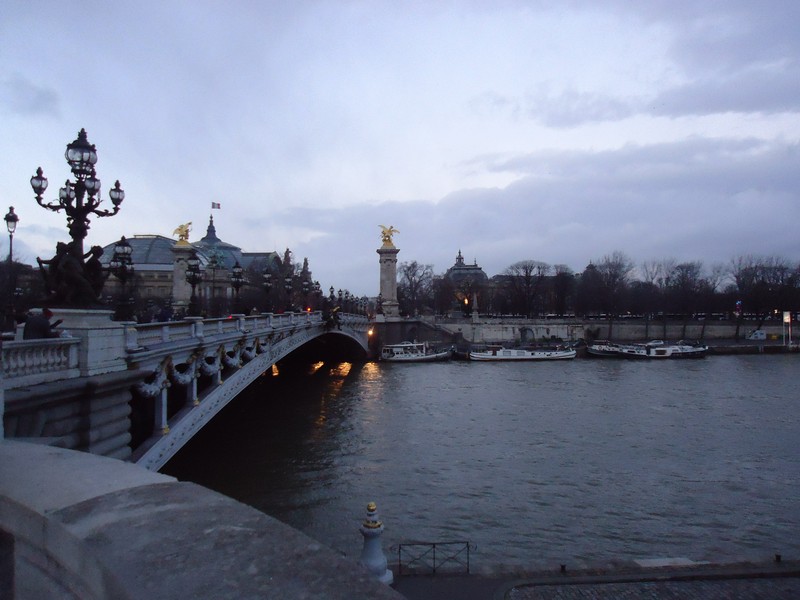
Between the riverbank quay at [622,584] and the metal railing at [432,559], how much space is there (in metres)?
0.36

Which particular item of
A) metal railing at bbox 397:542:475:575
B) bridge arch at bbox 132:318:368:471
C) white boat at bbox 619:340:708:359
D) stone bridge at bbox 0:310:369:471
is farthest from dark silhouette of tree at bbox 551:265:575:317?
metal railing at bbox 397:542:475:575

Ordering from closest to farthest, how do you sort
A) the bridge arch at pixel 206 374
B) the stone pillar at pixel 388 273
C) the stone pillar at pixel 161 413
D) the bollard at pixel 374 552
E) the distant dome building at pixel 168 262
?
the bollard at pixel 374 552 → the bridge arch at pixel 206 374 → the stone pillar at pixel 161 413 → the stone pillar at pixel 388 273 → the distant dome building at pixel 168 262

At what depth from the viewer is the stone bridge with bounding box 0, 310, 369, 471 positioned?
7141mm

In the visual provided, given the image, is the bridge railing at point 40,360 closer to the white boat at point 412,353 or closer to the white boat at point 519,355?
the white boat at point 412,353

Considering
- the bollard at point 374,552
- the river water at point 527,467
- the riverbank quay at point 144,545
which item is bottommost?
the river water at point 527,467

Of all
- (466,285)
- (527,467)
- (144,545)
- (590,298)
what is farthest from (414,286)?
(144,545)

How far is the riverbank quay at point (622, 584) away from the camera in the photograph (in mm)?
8562

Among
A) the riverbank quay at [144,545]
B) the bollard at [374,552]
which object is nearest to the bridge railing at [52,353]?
the riverbank quay at [144,545]

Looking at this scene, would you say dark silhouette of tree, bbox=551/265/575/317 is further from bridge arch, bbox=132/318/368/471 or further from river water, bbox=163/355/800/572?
bridge arch, bbox=132/318/368/471

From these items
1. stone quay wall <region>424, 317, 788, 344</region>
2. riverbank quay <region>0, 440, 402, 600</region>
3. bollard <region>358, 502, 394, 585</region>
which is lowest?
bollard <region>358, 502, 394, 585</region>

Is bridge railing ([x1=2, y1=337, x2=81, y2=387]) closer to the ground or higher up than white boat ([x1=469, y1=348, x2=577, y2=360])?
higher up

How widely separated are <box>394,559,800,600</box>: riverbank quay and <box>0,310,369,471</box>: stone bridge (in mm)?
4825

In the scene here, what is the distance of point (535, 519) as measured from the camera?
13.2 meters

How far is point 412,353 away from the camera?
55.2 meters
